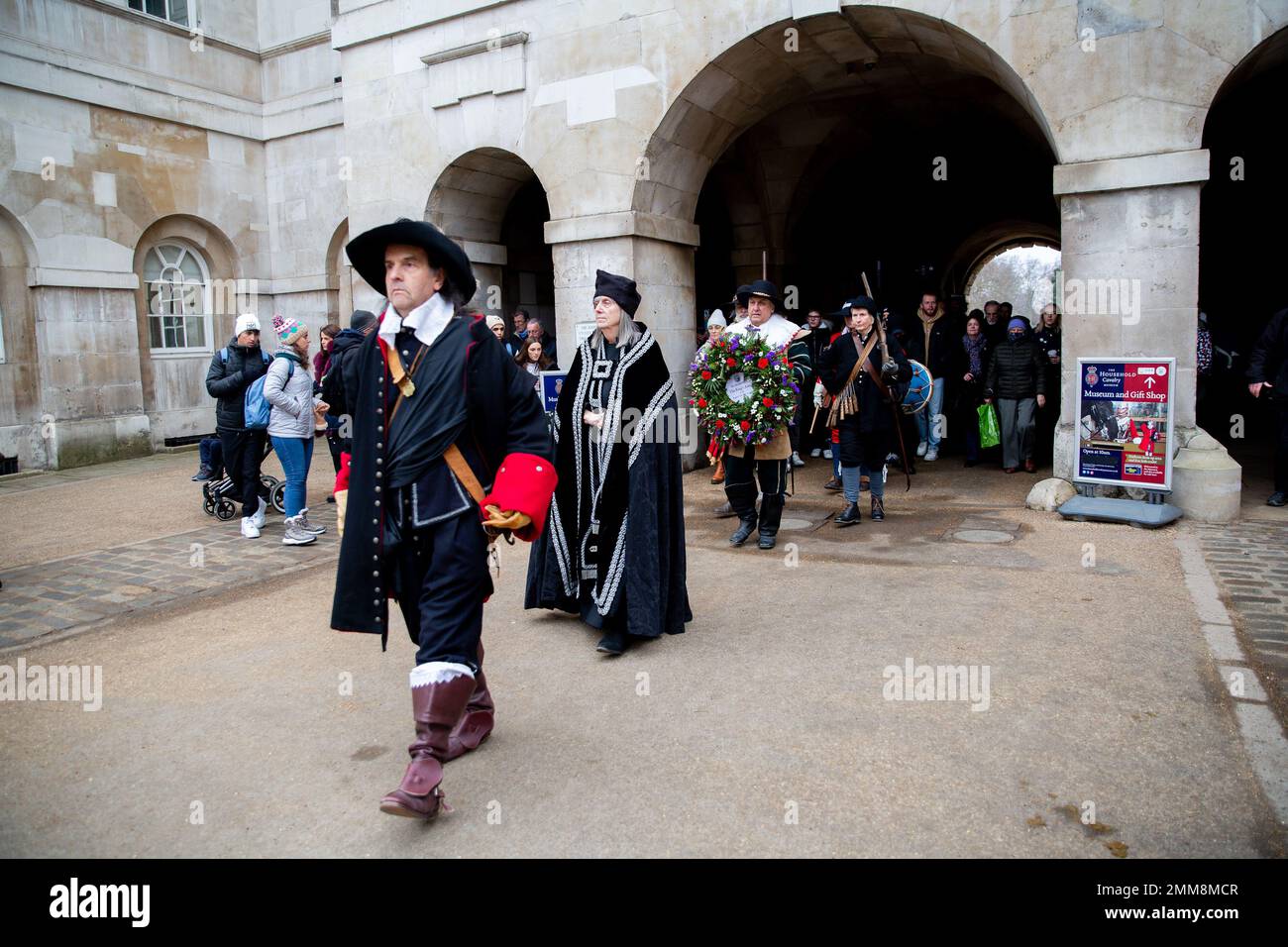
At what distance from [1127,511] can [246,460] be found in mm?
7226

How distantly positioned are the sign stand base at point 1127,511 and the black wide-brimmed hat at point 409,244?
582 cm

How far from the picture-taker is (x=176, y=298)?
15.2 meters

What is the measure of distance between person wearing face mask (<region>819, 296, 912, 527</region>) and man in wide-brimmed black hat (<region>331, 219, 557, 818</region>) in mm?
4726

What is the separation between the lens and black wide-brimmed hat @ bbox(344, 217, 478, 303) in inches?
126

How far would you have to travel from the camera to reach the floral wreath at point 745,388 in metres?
6.85

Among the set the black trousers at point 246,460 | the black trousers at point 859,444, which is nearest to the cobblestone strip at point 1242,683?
the black trousers at point 859,444

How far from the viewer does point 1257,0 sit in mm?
7066

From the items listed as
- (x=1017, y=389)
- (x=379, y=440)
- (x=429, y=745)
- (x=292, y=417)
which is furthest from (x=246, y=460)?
(x=1017, y=389)

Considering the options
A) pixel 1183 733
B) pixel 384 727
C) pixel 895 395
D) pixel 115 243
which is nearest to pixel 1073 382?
pixel 895 395

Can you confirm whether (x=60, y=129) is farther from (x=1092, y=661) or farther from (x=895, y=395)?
(x=1092, y=661)

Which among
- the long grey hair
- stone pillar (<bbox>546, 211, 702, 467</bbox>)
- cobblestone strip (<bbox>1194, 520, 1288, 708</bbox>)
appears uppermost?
stone pillar (<bbox>546, 211, 702, 467</bbox>)

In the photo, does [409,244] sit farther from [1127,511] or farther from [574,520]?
[1127,511]

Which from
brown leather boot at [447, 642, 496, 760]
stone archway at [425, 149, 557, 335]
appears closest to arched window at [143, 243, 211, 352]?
stone archway at [425, 149, 557, 335]

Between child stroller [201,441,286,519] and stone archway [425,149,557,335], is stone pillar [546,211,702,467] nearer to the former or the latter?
stone archway [425,149,557,335]
